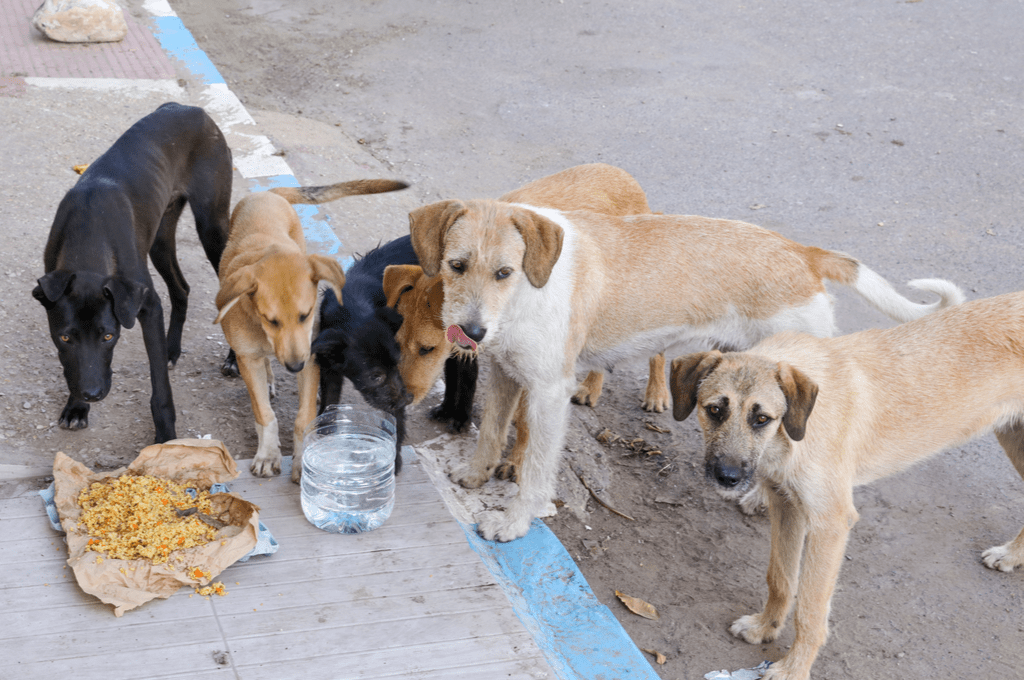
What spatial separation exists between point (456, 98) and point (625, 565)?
7.09 metres

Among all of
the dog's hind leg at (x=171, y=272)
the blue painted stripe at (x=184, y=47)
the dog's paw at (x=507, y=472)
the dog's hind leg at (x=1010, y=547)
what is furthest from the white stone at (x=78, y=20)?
the dog's hind leg at (x=1010, y=547)

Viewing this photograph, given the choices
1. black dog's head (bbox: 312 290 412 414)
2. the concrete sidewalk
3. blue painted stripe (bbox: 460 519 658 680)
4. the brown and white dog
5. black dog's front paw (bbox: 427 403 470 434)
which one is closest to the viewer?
the concrete sidewalk

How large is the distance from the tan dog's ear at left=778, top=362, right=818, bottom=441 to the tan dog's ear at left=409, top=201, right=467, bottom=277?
164 centimetres

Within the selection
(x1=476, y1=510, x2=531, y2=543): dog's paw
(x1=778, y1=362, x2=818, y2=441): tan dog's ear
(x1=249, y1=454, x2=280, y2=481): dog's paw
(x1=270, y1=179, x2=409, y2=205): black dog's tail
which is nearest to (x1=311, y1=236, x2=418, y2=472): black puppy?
(x1=249, y1=454, x2=280, y2=481): dog's paw

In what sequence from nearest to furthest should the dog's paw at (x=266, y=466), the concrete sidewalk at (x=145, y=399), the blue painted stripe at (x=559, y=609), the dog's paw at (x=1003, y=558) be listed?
1. the concrete sidewalk at (x=145, y=399)
2. the blue painted stripe at (x=559, y=609)
3. the dog's paw at (x=266, y=466)
4. the dog's paw at (x=1003, y=558)

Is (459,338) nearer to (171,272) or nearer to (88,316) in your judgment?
(88,316)

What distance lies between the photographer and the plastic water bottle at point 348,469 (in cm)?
424

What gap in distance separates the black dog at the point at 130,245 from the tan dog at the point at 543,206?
1273 millimetres

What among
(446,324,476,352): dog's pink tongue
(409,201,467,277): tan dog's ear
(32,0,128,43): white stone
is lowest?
(32,0,128,43): white stone

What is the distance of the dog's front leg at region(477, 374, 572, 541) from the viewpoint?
171 inches

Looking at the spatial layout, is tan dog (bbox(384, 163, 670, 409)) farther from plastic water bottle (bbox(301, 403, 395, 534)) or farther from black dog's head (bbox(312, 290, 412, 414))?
plastic water bottle (bbox(301, 403, 395, 534))

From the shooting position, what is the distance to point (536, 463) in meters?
4.46

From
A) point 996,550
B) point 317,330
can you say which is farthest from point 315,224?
point 996,550

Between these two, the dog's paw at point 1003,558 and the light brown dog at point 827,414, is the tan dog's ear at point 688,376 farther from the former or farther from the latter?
the dog's paw at point 1003,558
